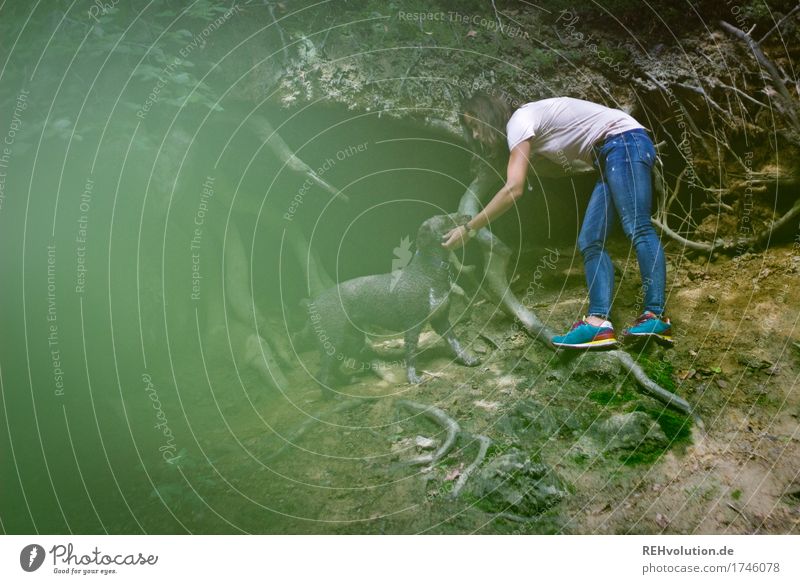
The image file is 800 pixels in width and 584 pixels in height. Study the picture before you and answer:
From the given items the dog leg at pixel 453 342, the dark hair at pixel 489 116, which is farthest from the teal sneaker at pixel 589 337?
the dark hair at pixel 489 116

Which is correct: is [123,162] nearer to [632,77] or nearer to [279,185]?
[279,185]

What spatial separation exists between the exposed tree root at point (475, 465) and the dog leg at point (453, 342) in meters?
0.42

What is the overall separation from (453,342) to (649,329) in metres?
0.97

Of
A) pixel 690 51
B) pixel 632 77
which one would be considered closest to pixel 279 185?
pixel 632 77

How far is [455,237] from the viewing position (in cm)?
254

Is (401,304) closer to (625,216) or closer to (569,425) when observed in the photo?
(569,425)

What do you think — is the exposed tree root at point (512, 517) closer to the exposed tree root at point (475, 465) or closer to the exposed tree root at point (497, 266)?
the exposed tree root at point (475, 465)

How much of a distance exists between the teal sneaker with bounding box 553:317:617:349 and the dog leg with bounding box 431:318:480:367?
1.45 feet

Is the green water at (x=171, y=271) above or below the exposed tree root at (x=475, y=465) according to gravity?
above

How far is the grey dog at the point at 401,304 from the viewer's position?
2.55 m

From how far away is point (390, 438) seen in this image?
7.52ft

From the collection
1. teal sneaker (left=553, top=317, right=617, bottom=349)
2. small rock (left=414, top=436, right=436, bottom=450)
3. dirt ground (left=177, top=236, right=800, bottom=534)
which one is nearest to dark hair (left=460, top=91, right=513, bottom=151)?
dirt ground (left=177, top=236, right=800, bottom=534)

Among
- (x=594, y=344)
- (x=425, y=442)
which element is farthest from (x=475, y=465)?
(x=594, y=344)

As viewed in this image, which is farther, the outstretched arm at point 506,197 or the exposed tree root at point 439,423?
the outstretched arm at point 506,197
